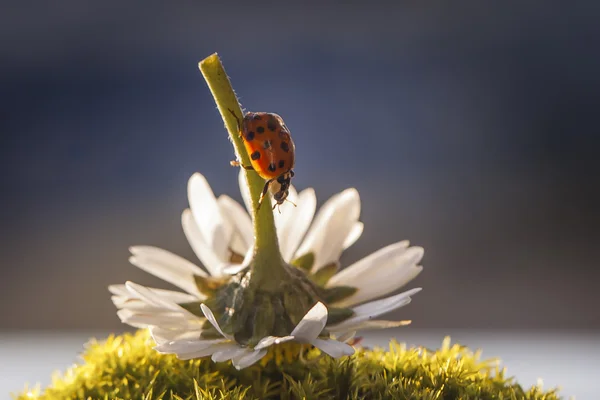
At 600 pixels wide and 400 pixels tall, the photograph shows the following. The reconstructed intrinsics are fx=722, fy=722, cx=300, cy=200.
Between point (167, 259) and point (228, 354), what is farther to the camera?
point (167, 259)

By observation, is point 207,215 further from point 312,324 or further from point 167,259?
point 312,324

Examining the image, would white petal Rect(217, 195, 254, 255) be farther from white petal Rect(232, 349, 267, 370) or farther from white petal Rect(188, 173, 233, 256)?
white petal Rect(232, 349, 267, 370)

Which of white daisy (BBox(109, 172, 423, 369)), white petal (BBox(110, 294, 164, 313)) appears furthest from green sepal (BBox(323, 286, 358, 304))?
white petal (BBox(110, 294, 164, 313))

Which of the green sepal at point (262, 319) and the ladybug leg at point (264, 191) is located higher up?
the ladybug leg at point (264, 191)

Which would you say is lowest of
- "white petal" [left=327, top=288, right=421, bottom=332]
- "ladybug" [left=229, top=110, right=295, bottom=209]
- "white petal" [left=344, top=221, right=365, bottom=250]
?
"white petal" [left=327, top=288, right=421, bottom=332]

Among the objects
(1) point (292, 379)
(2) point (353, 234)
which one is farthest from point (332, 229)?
(1) point (292, 379)

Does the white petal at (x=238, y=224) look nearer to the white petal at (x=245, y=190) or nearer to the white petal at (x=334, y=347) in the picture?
the white petal at (x=245, y=190)

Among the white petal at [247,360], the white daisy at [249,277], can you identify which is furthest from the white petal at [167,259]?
the white petal at [247,360]
